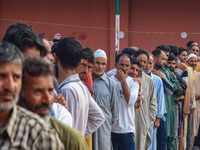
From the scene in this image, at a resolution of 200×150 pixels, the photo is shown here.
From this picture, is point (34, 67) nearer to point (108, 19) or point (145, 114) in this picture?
point (145, 114)

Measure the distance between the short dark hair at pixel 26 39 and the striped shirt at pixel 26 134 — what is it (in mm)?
686

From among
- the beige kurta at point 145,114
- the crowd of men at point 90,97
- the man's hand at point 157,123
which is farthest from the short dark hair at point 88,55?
the man's hand at point 157,123

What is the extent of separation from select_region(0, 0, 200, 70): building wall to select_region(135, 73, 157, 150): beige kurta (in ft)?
13.9

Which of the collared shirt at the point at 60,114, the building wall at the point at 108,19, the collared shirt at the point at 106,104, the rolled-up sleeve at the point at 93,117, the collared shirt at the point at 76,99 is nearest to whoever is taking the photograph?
the collared shirt at the point at 60,114

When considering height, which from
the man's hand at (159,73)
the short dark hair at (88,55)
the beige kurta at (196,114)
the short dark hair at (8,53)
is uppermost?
the short dark hair at (88,55)

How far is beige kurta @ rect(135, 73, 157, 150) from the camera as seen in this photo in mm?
5383

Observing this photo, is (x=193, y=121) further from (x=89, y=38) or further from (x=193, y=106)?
(x=89, y=38)

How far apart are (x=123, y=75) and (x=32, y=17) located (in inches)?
193

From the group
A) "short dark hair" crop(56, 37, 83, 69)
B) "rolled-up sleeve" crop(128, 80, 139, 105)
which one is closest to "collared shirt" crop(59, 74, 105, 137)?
"short dark hair" crop(56, 37, 83, 69)

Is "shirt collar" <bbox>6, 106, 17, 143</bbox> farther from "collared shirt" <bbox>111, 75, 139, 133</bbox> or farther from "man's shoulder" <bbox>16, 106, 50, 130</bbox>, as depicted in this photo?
"collared shirt" <bbox>111, 75, 139, 133</bbox>

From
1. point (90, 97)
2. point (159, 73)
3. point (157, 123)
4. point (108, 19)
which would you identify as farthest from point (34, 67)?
point (108, 19)

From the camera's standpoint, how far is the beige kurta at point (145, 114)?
5.38m

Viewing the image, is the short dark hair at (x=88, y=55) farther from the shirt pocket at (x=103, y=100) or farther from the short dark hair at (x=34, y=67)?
the short dark hair at (x=34, y=67)

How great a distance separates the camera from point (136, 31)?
1112cm
